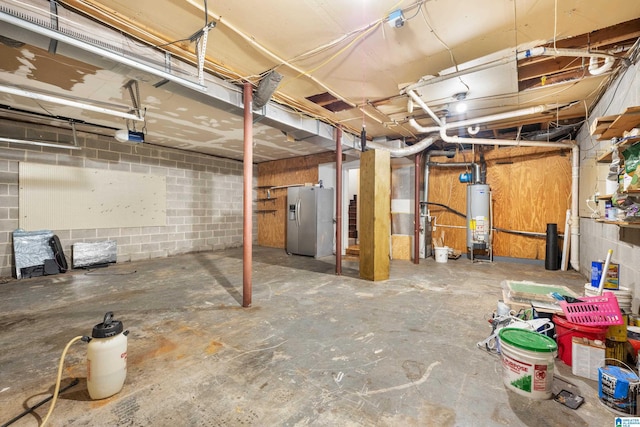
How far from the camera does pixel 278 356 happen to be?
200cm

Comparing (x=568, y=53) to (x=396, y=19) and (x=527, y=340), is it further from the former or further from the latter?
(x=527, y=340)

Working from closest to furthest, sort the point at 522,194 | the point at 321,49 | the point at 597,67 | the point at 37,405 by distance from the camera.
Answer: the point at 37,405
the point at 321,49
the point at 597,67
the point at 522,194

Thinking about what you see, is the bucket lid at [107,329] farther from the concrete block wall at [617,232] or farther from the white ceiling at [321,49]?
the concrete block wall at [617,232]

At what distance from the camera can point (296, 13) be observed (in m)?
2.07

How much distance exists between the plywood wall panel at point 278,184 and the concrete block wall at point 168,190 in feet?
1.13

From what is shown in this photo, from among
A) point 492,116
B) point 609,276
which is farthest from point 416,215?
point 609,276

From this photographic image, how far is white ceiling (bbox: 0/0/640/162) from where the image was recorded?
199 cm

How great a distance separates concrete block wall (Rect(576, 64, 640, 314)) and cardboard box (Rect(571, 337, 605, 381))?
1151 millimetres

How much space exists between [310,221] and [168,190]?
3318mm

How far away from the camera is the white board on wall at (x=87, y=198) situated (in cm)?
445

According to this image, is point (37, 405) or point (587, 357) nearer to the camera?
point (37, 405)

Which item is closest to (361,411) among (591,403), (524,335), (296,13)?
(524,335)

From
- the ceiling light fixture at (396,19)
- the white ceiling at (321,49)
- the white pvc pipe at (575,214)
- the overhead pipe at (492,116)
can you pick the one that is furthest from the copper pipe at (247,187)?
the white pvc pipe at (575,214)

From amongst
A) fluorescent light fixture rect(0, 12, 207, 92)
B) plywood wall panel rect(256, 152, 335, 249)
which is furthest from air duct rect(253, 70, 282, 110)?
plywood wall panel rect(256, 152, 335, 249)
